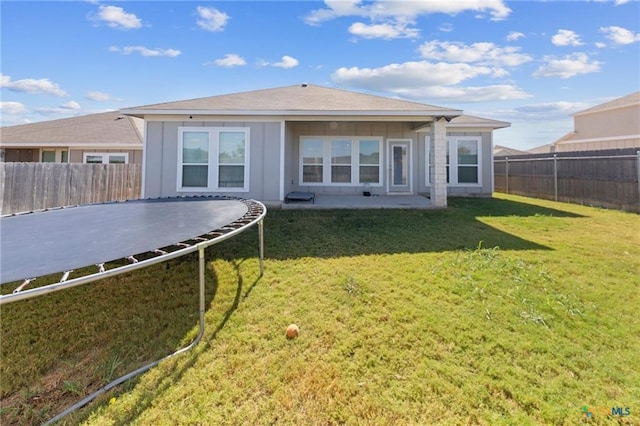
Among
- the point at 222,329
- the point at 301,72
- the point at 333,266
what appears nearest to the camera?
the point at 222,329

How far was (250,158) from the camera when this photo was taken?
8.52 meters

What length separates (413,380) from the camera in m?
2.34

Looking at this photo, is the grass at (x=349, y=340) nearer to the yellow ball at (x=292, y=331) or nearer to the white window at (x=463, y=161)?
the yellow ball at (x=292, y=331)

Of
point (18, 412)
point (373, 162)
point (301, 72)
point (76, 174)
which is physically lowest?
point (18, 412)

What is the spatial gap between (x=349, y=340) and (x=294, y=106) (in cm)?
737

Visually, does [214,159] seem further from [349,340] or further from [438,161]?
[349,340]

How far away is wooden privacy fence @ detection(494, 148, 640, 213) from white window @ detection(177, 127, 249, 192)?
1111cm

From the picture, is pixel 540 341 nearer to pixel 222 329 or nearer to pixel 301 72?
pixel 222 329

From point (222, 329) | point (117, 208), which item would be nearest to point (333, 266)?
point (222, 329)

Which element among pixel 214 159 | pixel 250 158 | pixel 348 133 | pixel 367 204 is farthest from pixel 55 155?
pixel 367 204

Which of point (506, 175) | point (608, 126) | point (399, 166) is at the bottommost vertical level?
point (506, 175)

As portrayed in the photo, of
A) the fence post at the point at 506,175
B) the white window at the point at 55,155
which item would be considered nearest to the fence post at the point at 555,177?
the fence post at the point at 506,175

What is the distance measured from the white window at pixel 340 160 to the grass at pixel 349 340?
6117mm

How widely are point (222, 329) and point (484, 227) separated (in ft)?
19.7
